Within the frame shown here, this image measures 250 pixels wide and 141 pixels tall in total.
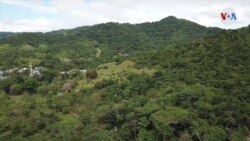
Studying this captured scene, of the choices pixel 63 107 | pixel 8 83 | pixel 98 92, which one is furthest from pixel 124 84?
pixel 8 83

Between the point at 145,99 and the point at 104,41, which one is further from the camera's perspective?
the point at 104,41

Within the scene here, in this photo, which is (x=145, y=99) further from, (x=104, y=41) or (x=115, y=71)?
(x=104, y=41)

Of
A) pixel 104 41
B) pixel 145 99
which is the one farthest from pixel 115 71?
pixel 104 41

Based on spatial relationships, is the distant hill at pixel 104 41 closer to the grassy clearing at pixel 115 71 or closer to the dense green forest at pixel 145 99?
the grassy clearing at pixel 115 71

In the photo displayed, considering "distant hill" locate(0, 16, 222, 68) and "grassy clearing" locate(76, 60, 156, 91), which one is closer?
"grassy clearing" locate(76, 60, 156, 91)

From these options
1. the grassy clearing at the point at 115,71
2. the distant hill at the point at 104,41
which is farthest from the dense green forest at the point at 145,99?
the distant hill at the point at 104,41

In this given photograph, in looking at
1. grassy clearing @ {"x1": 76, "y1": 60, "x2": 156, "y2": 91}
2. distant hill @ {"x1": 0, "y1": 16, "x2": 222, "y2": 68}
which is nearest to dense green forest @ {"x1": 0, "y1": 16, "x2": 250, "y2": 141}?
grassy clearing @ {"x1": 76, "y1": 60, "x2": 156, "y2": 91}

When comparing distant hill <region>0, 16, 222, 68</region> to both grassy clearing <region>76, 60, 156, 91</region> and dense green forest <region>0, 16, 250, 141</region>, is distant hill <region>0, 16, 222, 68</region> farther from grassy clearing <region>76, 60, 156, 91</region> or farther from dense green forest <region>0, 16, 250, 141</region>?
dense green forest <region>0, 16, 250, 141</region>

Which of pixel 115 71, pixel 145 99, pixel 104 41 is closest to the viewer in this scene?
pixel 145 99

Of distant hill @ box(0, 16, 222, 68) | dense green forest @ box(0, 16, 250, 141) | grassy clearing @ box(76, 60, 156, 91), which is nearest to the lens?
dense green forest @ box(0, 16, 250, 141)
